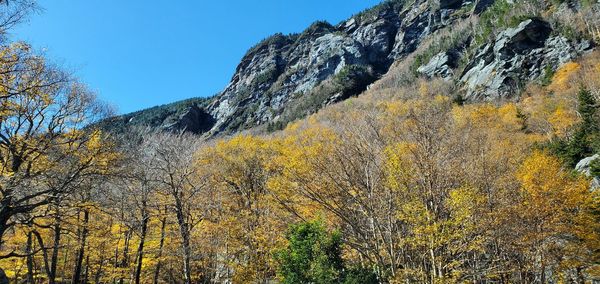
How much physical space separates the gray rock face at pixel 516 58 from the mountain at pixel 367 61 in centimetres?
18

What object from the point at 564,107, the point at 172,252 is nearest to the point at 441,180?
the point at 172,252

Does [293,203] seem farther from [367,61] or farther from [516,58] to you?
[367,61]

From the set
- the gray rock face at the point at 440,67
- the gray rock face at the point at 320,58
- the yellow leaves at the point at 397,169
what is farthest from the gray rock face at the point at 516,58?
the yellow leaves at the point at 397,169

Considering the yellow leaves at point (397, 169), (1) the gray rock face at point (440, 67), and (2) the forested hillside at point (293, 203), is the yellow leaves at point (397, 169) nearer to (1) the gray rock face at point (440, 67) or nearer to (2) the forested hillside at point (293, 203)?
(2) the forested hillside at point (293, 203)

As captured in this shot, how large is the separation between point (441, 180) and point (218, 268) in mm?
13499

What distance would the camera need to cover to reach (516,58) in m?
77.9

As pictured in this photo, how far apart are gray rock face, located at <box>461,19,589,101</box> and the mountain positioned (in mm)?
179

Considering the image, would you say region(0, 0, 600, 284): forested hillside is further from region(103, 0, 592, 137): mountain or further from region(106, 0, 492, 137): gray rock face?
region(106, 0, 492, 137): gray rock face

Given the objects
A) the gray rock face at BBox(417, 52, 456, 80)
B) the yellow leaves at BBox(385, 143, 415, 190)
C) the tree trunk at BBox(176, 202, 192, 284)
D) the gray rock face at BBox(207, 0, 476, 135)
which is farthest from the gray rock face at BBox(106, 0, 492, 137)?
the yellow leaves at BBox(385, 143, 415, 190)

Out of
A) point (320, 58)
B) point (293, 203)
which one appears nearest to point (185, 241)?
point (293, 203)

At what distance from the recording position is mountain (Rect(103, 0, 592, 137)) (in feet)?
255

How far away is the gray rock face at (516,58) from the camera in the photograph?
73.9 metres

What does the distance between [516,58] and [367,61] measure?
211ft

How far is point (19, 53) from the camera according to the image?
10508 millimetres
